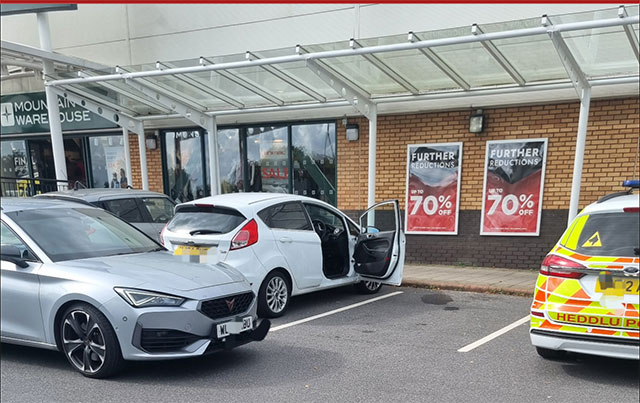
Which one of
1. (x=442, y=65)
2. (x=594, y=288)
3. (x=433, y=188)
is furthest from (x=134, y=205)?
(x=594, y=288)

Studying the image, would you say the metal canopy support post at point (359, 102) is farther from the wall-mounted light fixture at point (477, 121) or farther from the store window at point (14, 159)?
the store window at point (14, 159)

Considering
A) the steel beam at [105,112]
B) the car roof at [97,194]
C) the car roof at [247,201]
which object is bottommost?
the car roof at [97,194]

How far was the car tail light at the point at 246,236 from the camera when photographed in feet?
18.2

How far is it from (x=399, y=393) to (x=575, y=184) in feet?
18.0

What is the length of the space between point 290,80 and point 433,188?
3.59m

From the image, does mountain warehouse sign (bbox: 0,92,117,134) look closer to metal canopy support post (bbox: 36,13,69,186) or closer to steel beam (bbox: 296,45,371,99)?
metal canopy support post (bbox: 36,13,69,186)

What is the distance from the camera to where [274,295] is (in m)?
5.90

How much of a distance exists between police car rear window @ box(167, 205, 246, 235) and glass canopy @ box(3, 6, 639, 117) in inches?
111

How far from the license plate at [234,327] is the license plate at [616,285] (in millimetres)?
2926

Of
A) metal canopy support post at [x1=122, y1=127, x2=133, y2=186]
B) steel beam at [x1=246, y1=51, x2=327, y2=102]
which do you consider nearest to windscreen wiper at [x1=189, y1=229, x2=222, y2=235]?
steel beam at [x1=246, y1=51, x2=327, y2=102]

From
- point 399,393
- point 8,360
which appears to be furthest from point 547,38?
point 8,360

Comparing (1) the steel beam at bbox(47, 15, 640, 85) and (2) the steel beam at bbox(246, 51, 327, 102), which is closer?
(1) the steel beam at bbox(47, 15, 640, 85)

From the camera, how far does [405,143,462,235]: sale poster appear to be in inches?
367

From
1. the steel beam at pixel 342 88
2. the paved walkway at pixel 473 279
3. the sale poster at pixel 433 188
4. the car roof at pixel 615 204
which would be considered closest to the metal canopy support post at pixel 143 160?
the steel beam at pixel 342 88
